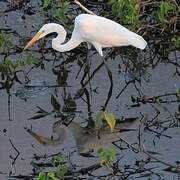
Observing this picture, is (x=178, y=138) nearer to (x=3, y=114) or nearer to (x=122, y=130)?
(x=122, y=130)

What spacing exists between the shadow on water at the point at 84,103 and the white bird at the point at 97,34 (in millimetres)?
287

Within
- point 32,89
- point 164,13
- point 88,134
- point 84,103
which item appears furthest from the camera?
point 164,13

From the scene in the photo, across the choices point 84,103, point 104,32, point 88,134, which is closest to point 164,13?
point 104,32

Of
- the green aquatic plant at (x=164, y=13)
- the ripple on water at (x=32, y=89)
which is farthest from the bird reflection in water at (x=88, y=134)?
the green aquatic plant at (x=164, y=13)

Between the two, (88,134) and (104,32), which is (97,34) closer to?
(104,32)

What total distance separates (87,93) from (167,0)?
5.12 ft

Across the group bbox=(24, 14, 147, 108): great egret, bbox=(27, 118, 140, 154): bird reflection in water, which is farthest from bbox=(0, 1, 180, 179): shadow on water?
bbox=(24, 14, 147, 108): great egret

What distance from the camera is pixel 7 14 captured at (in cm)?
925

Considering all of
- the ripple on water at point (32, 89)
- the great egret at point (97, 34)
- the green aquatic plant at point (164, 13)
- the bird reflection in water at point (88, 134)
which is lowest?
the bird reflection in water at point (88, 134)

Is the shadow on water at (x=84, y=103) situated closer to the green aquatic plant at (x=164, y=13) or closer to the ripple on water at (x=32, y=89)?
the ripple on water at (x=32, y=89)

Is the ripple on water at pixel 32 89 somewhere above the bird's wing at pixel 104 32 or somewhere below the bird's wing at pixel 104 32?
below

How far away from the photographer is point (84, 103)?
281 inches

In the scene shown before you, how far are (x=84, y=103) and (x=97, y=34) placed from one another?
0.79 metres

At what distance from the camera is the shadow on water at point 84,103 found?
231 inches
